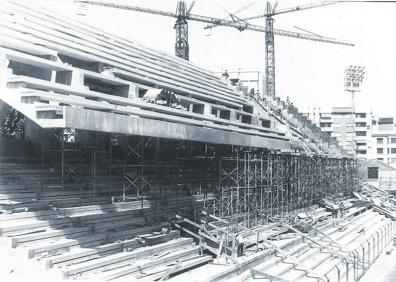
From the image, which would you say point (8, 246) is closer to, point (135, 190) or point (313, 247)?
point (135, 190)

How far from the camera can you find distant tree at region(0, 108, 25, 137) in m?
15.5

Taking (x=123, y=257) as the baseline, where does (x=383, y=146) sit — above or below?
above

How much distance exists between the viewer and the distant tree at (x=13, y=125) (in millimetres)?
15547

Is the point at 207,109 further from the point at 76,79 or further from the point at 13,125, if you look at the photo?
the point at 76,79

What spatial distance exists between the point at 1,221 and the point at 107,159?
6576mm

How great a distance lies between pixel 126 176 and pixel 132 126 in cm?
445

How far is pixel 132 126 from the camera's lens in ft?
40.0

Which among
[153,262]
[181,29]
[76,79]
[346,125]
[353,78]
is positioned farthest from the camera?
[346,125]

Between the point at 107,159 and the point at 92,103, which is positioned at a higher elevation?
the point at 92,103

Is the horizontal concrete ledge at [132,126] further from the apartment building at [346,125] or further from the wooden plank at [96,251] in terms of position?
the apartment building at [346,125]

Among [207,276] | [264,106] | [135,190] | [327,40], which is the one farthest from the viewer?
[327,40]

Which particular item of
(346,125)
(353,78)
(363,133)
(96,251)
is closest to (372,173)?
(353,78)

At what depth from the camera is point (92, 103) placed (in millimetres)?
11719

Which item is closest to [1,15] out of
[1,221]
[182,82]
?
[1,221]
